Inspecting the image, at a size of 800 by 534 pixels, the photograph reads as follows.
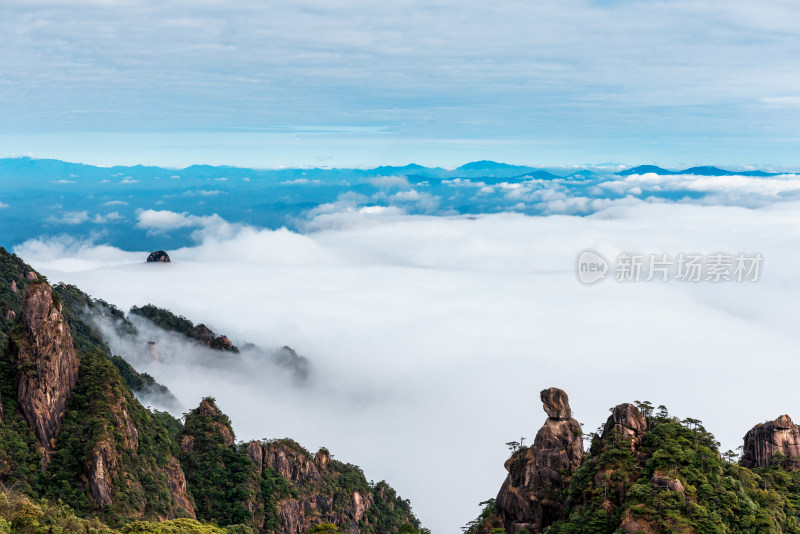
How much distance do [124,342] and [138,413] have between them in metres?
73.6

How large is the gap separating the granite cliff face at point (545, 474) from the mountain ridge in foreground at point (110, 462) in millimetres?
13156

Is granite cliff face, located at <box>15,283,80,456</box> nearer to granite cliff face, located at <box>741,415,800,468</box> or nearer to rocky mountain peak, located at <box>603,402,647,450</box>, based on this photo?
rocky mountain peak, located at <box>603,402,647,450</box>

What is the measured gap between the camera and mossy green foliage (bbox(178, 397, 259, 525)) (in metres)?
73.9

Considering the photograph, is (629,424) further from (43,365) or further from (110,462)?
(43,365)

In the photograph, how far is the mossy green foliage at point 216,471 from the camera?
73.9 m

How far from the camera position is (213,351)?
15300 centimetres

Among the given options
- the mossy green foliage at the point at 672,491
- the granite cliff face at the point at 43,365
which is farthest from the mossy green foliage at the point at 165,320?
the mossy green foliage at the point at 672,491

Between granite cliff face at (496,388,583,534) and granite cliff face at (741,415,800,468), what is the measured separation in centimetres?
1898

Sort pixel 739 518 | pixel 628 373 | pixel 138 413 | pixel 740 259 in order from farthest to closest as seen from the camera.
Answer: pixel 628 373 → pixel 740 259 → pixel 138 413 → pixel 739 518

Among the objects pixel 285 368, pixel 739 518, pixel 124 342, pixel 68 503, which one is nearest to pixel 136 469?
pixel 68 503

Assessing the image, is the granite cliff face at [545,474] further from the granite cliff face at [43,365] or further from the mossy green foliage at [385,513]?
the granite cliff face at [43,365]

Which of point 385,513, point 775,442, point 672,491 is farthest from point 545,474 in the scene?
point 385,513

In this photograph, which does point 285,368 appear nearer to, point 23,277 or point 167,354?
point 167,354

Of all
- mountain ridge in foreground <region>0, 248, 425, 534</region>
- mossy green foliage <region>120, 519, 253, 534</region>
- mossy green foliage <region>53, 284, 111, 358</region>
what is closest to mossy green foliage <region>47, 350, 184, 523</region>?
mountain ridge in foreground <region>0, 248, 425, 534</region>
